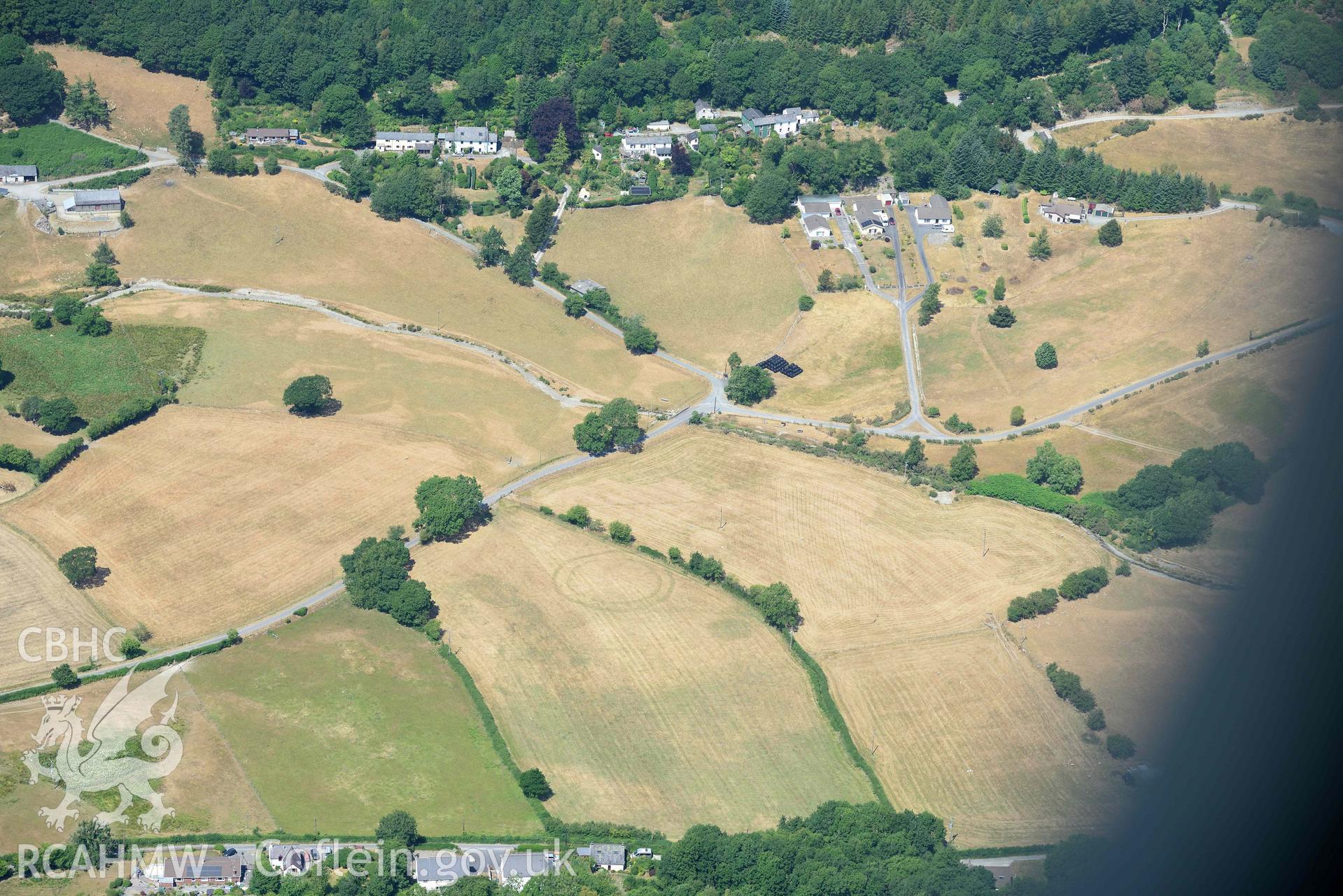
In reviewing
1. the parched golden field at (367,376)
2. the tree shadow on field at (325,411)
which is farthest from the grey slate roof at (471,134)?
the tree shadow on field at (325,411)

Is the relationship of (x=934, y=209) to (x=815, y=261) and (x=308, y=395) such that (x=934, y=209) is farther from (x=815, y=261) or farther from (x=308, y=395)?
(x=308, y=395)

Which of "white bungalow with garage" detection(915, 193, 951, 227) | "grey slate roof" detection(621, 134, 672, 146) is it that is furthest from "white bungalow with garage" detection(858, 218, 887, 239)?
"grey slate roof" detection(621, 134, 672, 146)

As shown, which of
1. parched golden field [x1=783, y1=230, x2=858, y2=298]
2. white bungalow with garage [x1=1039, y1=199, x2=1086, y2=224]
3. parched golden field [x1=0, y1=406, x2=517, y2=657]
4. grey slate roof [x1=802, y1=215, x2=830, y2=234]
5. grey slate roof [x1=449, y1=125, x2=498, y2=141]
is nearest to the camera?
parched golden field [x1=0, y1=406, x2=517, y2=657]

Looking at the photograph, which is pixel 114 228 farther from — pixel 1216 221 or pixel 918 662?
pixel 1216 221

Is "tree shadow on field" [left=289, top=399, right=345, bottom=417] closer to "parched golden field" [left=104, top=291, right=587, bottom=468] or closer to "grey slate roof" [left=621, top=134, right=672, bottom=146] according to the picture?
"parched golden field" [left=104, top=291, right=587, bottom=468]

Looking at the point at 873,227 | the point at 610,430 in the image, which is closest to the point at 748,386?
the point at 610,430
